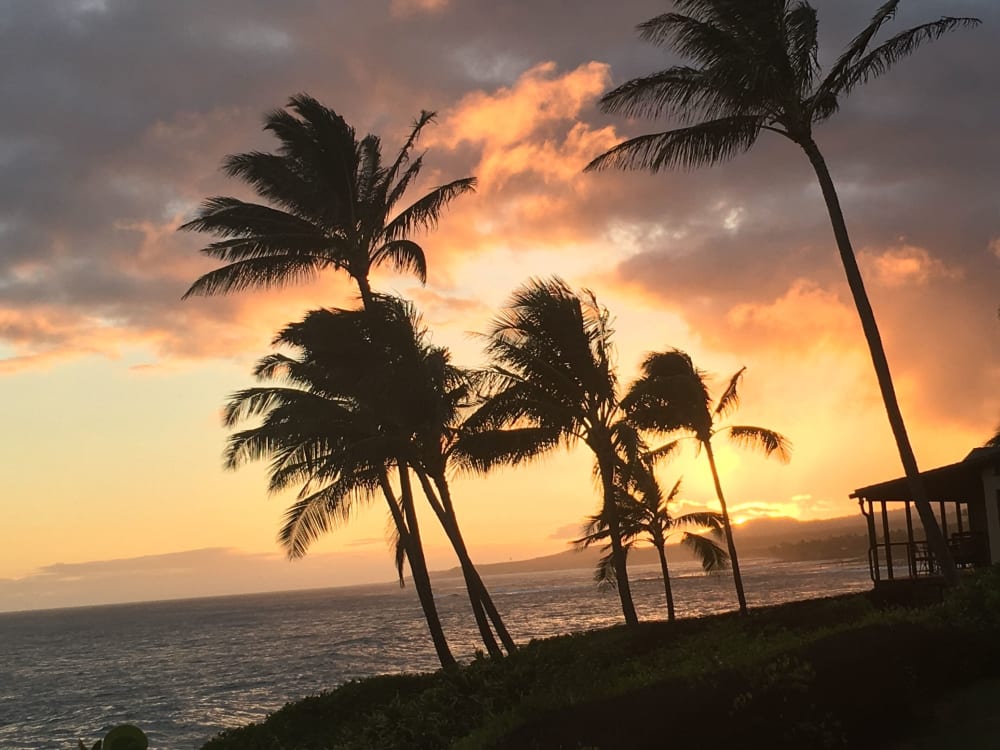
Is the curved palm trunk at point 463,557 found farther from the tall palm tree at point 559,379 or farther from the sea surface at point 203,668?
the sea surface at point 203,668

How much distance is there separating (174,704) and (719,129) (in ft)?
141

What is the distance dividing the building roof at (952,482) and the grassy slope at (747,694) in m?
10.5

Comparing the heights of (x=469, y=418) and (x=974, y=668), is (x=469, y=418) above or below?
above

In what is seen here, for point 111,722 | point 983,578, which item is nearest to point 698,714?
point 983,578

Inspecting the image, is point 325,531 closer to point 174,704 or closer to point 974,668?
point 974,668

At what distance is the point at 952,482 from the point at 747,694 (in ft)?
68.7

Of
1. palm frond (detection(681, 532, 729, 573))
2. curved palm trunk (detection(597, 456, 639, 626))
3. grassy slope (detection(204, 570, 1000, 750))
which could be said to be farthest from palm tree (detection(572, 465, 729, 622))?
grassy slope (detection(204, 570, 1000, 750))

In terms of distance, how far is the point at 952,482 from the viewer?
2631cm

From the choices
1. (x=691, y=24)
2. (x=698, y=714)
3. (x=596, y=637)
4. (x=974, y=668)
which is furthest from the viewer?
(x=596, y=637)

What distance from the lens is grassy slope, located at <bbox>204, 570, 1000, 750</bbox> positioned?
8.20 m

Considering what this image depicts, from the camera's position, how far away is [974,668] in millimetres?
10984

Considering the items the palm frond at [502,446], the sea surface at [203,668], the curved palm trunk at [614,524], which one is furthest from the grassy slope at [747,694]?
the sea surface at [203,668]

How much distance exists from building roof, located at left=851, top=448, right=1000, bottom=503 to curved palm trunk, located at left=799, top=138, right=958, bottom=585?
5.80 meters

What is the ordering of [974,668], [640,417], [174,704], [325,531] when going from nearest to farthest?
[974,668] < [640,417] < [325,531] < [174,704]
